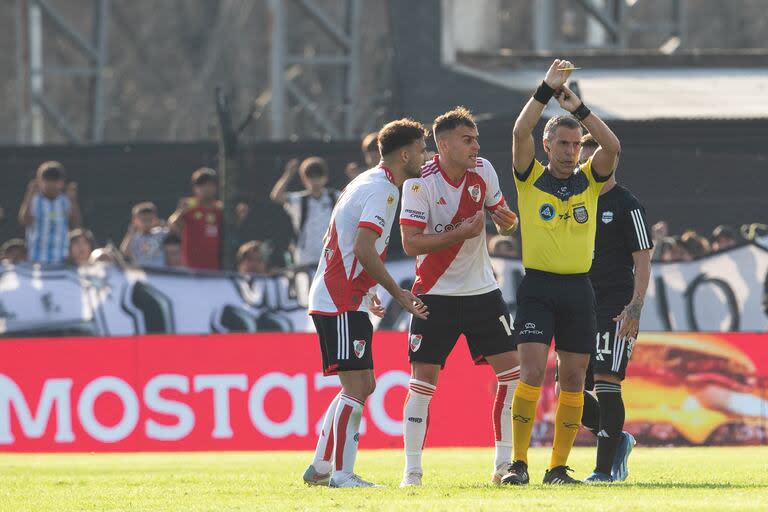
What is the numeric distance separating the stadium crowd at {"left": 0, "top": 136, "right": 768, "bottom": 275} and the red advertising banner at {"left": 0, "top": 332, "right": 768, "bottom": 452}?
1586 millimetres

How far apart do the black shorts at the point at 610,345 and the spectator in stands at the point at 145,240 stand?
7.70 meters

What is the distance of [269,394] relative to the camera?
1527 centimetres

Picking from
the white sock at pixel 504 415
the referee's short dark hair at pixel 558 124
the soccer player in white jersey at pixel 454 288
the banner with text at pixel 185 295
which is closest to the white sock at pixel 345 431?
the soccer player in white jersey at pixel 454 288

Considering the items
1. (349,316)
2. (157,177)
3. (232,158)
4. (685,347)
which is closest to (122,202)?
(157,177)

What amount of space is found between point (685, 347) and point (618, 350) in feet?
15.8

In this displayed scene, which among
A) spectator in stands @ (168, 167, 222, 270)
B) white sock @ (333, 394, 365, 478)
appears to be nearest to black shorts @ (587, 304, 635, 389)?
white sock @ (333, 394, 365, 478)

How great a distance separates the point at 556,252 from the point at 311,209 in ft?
23.6

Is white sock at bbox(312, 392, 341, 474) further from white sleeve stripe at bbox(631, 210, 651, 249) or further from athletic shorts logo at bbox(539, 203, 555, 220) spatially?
white sleeve stripe at bbox(631, 210, 651, 249)

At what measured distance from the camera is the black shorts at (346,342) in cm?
997

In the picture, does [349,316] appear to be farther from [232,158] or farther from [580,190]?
[232,158]

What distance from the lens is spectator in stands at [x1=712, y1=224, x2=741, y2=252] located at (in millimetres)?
16453

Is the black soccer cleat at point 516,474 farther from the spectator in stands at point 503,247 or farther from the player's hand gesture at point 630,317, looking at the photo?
the spectator in stands at point 503,247

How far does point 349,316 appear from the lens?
10008 millimetres

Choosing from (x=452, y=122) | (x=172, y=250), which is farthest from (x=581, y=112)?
(x=172, y=250)
